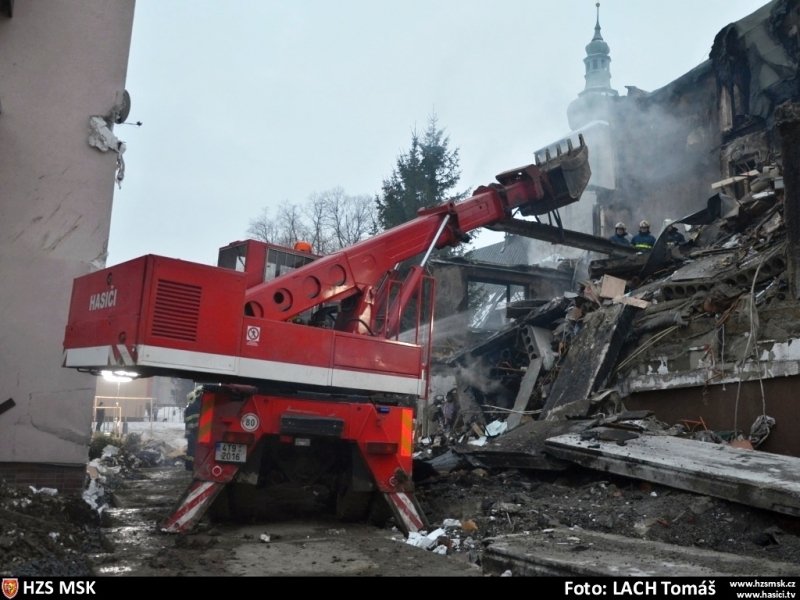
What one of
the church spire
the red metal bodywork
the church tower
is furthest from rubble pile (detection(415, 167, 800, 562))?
the church spire

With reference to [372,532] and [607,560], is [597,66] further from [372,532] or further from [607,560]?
[607,560]

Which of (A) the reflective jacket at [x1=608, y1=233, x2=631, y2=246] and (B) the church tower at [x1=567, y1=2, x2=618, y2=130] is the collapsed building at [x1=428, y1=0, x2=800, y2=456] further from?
(B) the church tower at [x1=567, y1=2, x2=618, y2=130]

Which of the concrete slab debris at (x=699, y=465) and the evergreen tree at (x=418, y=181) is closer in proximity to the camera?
Answer: the concrete slab debris at (x=699, y=465)

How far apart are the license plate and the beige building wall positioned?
5.18 ft

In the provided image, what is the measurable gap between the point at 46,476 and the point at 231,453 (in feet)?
6.16

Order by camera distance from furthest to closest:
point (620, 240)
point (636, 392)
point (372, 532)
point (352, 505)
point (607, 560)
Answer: point (620, 240) < point (636, 392) < point (352, 505) < point (372, 532) < point (607, 560)

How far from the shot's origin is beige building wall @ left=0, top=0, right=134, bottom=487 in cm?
587

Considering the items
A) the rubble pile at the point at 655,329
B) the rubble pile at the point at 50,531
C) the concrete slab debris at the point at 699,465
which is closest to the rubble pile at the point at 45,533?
the rubble pile at the point at 50,531

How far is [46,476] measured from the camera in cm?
582

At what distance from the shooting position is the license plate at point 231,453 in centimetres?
539

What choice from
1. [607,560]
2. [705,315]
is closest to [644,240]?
[705,315]
